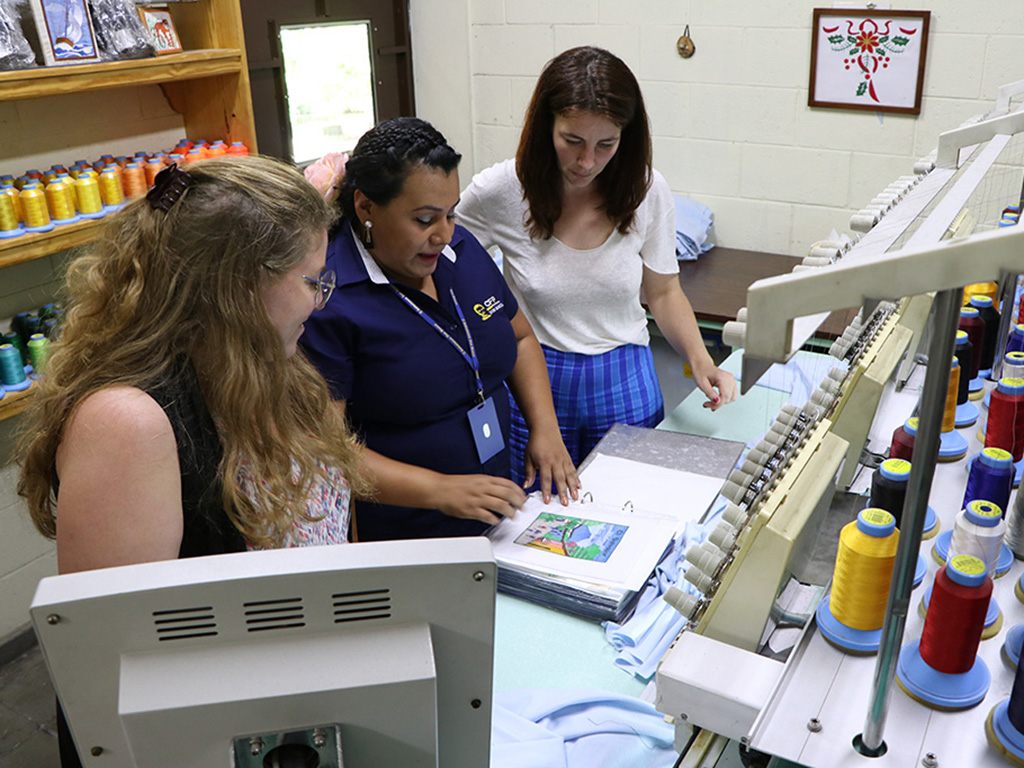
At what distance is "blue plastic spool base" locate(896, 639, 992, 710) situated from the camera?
0.92 meters

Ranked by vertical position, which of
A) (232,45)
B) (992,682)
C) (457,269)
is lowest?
(992,682)

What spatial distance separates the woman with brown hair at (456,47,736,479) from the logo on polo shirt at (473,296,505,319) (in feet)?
1.01

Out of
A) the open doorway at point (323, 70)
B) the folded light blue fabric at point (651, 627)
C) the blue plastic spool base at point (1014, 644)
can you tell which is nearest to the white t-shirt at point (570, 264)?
the folded light blue fabric at point (651, 627)

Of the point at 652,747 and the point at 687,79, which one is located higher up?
the point at 687,79

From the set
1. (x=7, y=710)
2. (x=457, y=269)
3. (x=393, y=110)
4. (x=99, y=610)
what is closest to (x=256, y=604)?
(x=99, y=610)

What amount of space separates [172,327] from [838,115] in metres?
3.00

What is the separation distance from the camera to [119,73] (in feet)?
7.97

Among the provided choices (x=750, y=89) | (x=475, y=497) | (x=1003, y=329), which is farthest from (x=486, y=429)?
(x=750, y=89)

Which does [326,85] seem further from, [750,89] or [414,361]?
[414,361]

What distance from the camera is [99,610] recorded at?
606 mm

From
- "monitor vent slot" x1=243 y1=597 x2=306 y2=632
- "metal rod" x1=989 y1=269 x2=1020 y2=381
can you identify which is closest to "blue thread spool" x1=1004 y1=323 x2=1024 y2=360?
"metal rod" x1=989 y1=269 x2=1020 y2=381

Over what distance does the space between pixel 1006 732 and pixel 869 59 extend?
2.92 meters

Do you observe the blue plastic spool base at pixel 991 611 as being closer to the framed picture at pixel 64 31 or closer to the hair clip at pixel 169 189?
the hair clip at pixel 169 189

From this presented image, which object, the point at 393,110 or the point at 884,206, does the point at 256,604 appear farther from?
the point at 393,110
